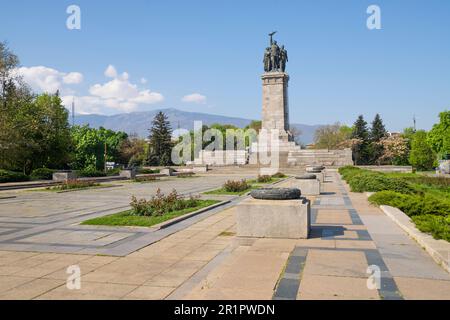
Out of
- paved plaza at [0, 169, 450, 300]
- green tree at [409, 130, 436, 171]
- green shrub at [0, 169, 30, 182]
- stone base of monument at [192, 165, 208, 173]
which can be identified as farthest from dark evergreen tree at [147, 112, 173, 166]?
paved plaza at [0, 169, 450, 300]

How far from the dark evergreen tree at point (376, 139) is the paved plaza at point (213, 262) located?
205 feet

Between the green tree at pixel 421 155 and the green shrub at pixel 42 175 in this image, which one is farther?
the green tree at pixel 421 155

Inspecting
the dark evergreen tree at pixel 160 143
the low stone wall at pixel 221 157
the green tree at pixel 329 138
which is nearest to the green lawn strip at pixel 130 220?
the low stone wall at pixel 221 157

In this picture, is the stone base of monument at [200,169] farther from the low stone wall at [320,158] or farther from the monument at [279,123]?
the low stone wall at [320,158]

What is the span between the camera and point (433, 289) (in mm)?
4684

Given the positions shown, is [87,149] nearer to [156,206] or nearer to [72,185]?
[72,185]

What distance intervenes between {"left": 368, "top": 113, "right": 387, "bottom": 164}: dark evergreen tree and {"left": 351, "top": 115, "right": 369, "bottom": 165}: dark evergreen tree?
86cm

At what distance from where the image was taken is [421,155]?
268 ft

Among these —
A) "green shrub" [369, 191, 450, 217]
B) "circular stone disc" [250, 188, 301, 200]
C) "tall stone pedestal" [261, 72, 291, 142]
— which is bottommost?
"green shrub" [369, 191, 450, 217]

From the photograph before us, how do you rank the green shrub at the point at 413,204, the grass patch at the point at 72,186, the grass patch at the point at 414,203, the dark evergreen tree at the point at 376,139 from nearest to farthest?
the grass patch at the point at 414,203 < the green shrub at the point at 413,204 < the grass patch at the point at 72,186 < the dark evergreen tree at the point at 376,139

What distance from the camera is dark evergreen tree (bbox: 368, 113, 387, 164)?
69.3 m

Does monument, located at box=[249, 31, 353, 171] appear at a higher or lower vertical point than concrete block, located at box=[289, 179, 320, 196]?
higher

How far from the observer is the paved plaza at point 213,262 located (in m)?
4.78

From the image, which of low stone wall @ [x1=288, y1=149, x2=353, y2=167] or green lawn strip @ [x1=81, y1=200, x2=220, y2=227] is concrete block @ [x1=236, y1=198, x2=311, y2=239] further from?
low stone wall @ [x1=288, y1=149, x2=353, y2=167]
